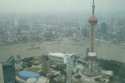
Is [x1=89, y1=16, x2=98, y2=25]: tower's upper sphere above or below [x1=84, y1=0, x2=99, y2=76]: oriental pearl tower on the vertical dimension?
above

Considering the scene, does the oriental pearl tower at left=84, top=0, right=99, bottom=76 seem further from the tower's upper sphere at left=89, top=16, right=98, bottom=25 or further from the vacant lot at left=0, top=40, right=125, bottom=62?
the vacant lot at left=0, top=40, right=125, bottom=62

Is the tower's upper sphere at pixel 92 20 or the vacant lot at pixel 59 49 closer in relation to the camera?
the vacant lot at pixel 59 49

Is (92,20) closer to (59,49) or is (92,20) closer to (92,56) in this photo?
(92,56)

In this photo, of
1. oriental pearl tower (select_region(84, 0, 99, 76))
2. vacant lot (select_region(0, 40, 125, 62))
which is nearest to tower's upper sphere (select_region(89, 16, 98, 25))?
oriental pearl tower (select_region(84, 0, 99, 76))

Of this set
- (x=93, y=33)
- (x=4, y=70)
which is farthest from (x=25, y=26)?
(x=93, y=33)

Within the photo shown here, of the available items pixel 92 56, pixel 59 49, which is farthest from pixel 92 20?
pixel 59 49

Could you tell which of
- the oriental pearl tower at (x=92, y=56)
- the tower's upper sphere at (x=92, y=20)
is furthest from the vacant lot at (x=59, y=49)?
the tower's upper sphere at (x=92, y=20)

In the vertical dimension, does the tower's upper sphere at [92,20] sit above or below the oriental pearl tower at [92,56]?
above

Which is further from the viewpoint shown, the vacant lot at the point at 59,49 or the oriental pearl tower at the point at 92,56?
the oriental pearl tower at the point at 92,56

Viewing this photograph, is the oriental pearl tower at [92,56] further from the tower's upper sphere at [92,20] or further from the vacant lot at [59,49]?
the vacant lot at [59,49]
